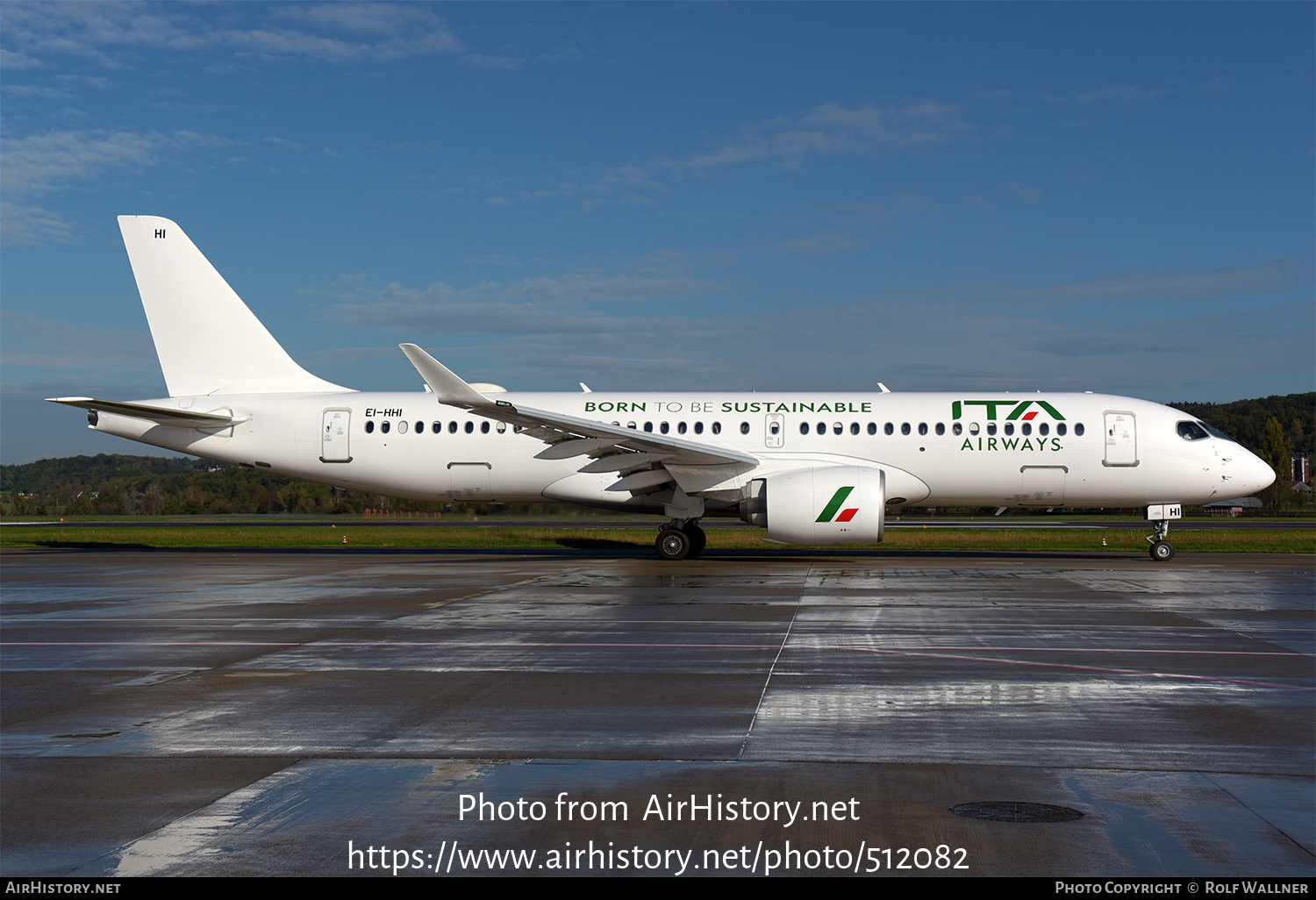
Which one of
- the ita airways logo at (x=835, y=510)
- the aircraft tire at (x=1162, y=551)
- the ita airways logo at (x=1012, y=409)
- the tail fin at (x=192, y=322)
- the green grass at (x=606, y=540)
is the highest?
the tail fin at (x=192, y=322)

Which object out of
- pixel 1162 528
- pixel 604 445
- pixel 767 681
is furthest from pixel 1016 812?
pixel 1162 528

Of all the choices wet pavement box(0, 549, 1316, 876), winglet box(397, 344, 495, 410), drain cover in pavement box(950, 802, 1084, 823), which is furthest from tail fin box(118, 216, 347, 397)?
drain cover in pavement box(950, 802, 1084, 823)

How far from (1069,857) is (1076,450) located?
19528 mm

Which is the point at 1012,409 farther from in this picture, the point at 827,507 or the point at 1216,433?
the point at 827,507

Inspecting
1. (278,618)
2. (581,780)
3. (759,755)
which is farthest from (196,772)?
(278,618)

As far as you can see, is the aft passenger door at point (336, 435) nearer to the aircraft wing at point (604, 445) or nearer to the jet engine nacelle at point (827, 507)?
the aircraft wing at point (604, 445)

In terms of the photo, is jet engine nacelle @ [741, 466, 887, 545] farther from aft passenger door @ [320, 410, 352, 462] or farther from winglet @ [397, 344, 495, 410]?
aft passenger door @ [320, 410, 352, 462]

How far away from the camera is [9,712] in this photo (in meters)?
7.59

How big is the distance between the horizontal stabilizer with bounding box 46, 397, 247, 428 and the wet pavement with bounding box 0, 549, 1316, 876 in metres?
9.35

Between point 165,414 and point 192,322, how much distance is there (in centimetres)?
268

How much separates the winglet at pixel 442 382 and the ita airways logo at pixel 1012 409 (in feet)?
35.9

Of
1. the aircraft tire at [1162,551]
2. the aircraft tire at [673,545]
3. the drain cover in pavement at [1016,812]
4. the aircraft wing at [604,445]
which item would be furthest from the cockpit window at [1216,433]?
the drain cover in pavement at [1016,812]

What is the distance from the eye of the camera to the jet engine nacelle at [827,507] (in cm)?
1973

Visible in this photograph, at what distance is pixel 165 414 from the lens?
75.9ft
